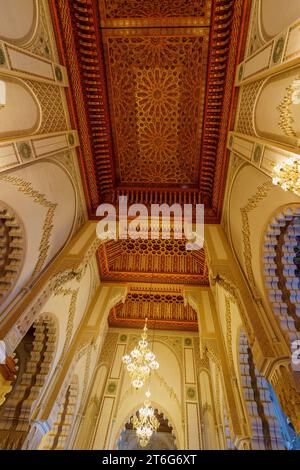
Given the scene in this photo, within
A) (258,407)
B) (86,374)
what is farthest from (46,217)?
(258,407)

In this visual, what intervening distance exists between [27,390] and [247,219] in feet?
14.9

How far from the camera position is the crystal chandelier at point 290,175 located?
6.51 ft

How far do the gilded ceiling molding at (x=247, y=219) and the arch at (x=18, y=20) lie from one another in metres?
3.49

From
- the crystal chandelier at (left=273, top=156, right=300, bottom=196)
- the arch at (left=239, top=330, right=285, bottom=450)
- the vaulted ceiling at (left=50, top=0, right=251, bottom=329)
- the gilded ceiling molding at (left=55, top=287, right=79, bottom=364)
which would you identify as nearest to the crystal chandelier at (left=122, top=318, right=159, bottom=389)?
the gilded ceiling molding at (left=55, top=287, right=79, bottom=364)

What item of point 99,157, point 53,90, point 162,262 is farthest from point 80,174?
point 162,262

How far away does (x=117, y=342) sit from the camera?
6.85 m

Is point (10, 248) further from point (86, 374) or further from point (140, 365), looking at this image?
point (86, 374)

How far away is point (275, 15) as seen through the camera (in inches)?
100

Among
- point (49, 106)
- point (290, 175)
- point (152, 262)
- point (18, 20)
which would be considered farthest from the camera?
point (152, 262)

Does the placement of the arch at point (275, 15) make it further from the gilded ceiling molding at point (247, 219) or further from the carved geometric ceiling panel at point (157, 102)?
the gilded ceiling molding at point (247, 219)

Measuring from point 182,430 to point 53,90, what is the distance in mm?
7199

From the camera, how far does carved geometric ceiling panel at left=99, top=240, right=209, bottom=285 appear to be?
19.8 feet

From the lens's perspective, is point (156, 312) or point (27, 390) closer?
point (27, 390)

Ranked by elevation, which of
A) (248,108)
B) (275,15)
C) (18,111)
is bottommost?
(18,111)
